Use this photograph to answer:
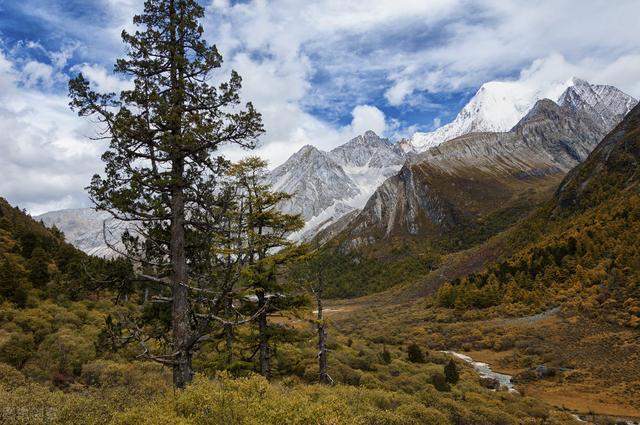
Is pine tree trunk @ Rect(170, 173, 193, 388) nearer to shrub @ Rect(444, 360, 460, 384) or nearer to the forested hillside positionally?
the forested hillside

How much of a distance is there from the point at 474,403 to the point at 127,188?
22568mm

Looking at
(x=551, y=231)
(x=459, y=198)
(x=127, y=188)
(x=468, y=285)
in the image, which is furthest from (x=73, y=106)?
(x=459, y=198)

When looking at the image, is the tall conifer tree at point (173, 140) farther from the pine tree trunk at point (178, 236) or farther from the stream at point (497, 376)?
the stream at point (497, 376)

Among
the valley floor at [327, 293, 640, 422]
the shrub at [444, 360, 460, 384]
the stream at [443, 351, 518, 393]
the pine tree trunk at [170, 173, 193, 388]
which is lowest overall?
the stream at [443, 351, 518, 393]

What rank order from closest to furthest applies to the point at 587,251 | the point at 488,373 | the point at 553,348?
the point at 488,373, the point at 553,348, the point at 587,251

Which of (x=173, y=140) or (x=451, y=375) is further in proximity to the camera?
(x=451, y=375)

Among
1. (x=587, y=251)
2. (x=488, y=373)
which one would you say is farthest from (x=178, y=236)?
(x=587, y=251)

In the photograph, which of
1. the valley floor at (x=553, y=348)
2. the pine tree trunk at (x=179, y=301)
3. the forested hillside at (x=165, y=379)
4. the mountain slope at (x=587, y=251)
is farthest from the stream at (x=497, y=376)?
the pine tree trunk at (x=179, y=301)

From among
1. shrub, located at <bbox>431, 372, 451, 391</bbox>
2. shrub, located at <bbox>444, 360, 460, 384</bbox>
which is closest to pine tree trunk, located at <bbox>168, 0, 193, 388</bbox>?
shrub, located at <bbox>431, 372, 451, 391</bbox>

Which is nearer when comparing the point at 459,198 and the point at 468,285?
the point at 468,285

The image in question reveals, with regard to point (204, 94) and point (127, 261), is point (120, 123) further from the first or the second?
point (127, 261)

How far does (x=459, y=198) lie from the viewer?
609 feet

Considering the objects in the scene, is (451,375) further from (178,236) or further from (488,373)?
(178,236)

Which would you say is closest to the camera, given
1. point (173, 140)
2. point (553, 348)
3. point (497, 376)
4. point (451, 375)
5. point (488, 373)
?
point (173, 140)
